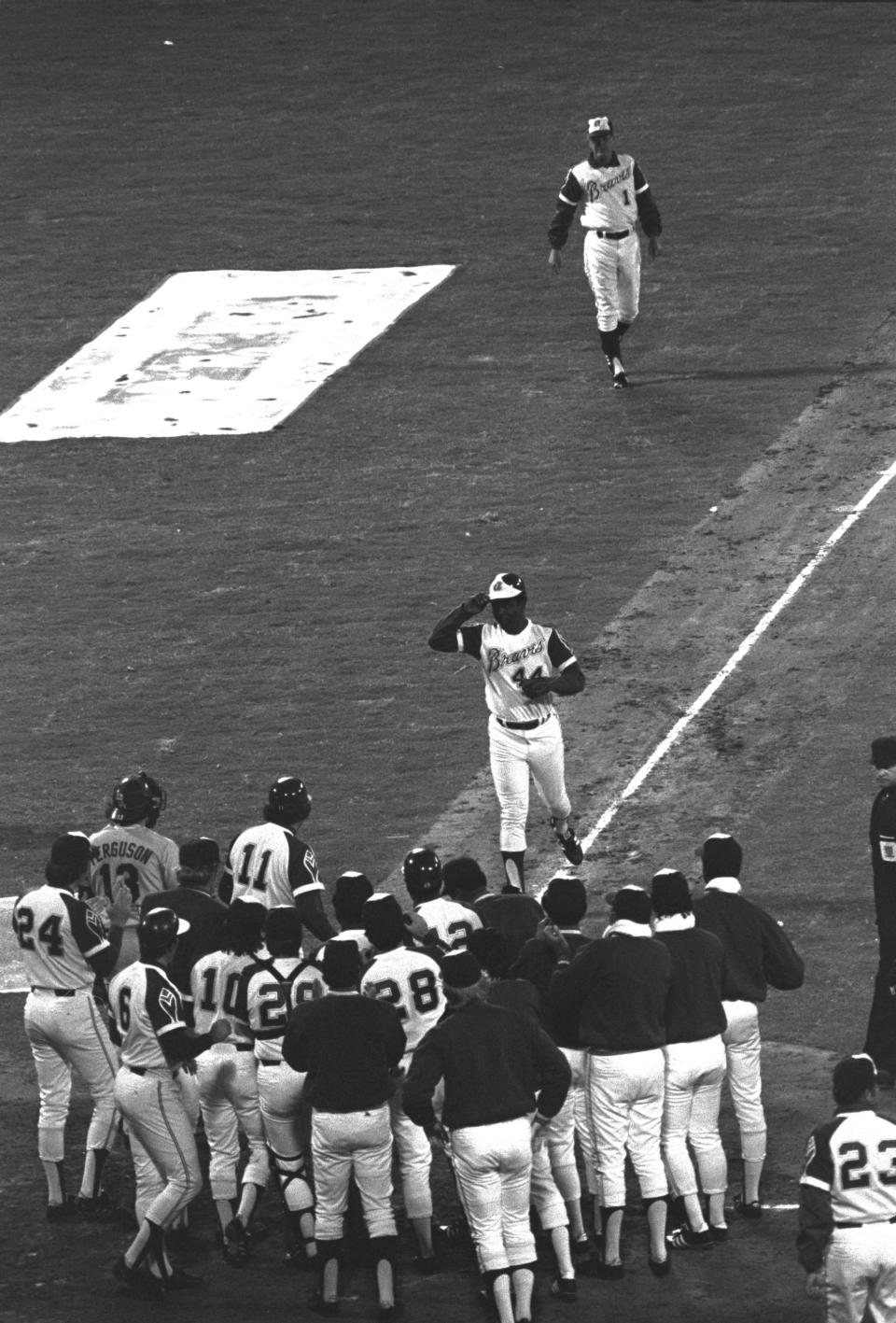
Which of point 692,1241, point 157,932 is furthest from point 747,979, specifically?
point 157,932

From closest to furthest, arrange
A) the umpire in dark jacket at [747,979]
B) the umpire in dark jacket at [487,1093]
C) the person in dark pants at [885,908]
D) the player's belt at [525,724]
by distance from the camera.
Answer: the umpire in dark jacket at [487,1093] → the umpire in dark jacket at [747,979] → the person in dark pants at [885,908] → the player's belt at [525,724]

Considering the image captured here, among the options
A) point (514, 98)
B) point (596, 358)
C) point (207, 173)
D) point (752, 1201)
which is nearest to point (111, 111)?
point (207, 173)

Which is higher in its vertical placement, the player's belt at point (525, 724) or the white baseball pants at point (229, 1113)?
the player's belt at point (525, 724)

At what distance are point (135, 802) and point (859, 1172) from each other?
4625 mm

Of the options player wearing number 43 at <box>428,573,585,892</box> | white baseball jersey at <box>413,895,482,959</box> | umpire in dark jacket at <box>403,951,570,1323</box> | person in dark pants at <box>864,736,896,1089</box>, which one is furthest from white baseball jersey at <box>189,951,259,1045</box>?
player wearing number 43 at <box>428,573,585,892</box>

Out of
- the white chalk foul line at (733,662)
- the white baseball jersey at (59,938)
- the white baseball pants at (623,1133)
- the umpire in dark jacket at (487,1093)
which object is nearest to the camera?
the umpire in dark jacket at (487,1093)

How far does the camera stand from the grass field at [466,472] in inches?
621

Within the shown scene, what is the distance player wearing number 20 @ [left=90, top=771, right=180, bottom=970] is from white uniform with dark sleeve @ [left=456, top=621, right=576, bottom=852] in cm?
290

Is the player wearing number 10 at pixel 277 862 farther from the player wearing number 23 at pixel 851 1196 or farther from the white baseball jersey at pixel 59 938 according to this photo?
the player wearing number 23 at pixel 851 1196

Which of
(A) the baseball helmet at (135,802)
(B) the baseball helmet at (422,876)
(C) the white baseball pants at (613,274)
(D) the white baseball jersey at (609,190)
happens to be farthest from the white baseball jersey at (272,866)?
(D) the white baseball jersey at (609,190)

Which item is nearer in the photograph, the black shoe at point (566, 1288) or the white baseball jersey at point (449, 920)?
the black shoe at point (566, 1288)

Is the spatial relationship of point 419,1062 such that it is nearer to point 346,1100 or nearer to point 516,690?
point 346,1100

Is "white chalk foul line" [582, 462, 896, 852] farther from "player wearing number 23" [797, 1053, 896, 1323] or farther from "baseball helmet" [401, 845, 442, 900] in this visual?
"player wearing number 23" [797, 1053, 896, 1323]

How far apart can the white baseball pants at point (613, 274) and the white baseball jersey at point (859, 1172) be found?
13.6 m
